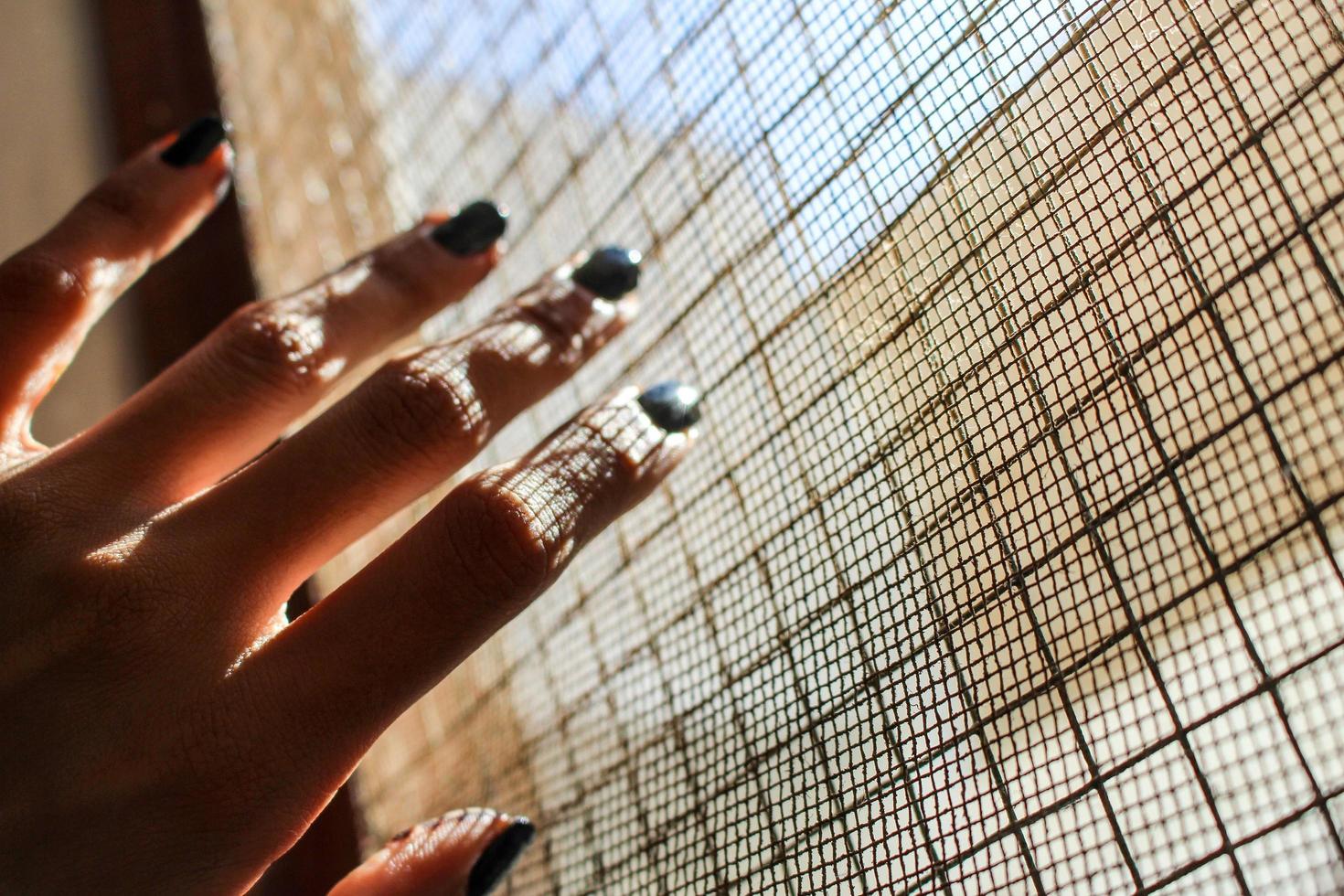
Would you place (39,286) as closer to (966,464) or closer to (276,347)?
(276,347)

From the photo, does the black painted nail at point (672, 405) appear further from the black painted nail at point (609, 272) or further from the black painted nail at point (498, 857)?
the black painted nail at point (498, 857)

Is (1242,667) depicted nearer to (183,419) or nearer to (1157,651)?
(1157,651)

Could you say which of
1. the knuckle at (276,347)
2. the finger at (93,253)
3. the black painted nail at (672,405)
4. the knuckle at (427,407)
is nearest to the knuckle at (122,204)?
the finger at (93,253)

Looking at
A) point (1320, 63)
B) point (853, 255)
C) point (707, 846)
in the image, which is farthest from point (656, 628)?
point (1320, 63)

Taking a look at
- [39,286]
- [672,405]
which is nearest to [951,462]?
[672,405]

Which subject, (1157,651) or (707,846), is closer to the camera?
(1157,651)

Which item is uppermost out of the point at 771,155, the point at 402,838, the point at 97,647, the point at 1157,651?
the point at 771,155

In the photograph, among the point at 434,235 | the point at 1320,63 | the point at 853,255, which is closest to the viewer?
the point at 1320,63
